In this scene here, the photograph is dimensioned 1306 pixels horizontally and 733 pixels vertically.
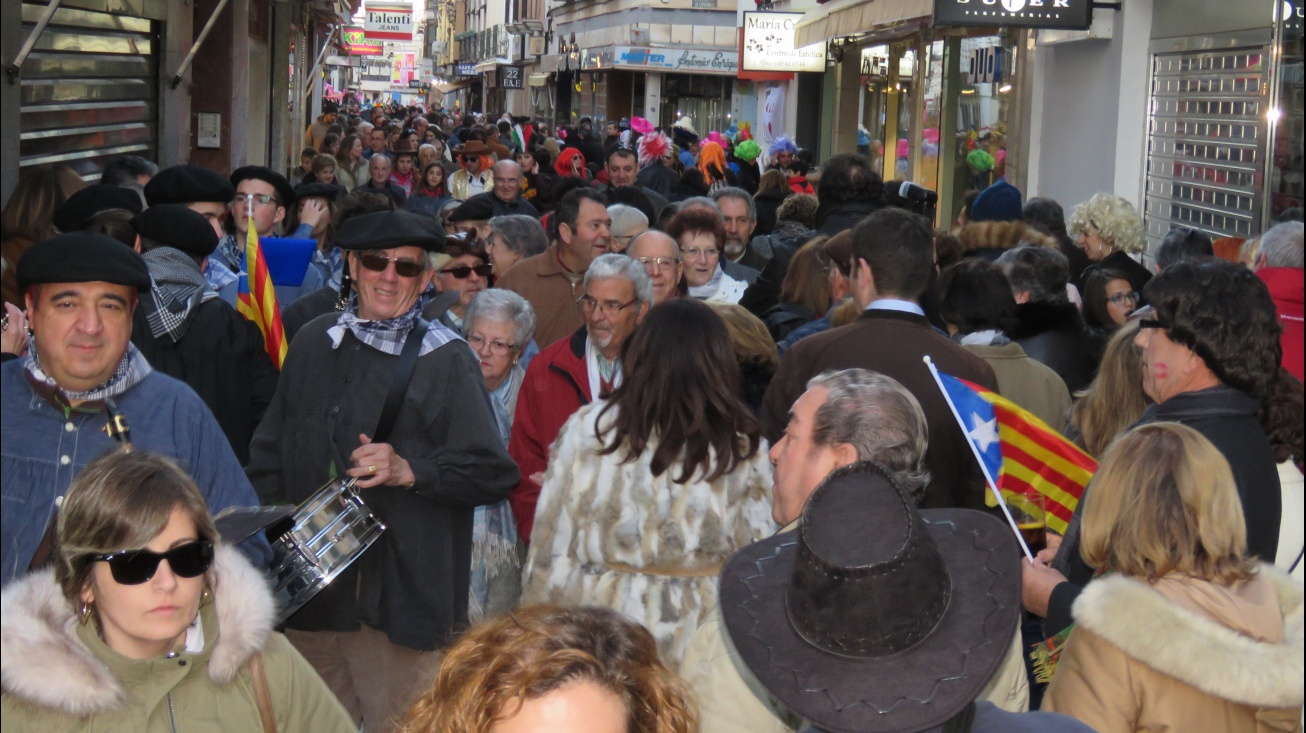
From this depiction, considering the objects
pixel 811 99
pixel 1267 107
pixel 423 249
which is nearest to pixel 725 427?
pixel 423 249

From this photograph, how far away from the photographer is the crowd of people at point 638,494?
2.16 metres

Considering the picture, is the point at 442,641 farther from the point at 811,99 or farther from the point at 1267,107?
the point at 811,99

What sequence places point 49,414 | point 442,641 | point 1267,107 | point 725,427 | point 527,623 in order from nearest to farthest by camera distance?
point 527,623 < point 49,414 < point 725,427 < point 442,641 < point 1267,107

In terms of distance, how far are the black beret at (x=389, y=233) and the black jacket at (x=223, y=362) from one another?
752 millimetres

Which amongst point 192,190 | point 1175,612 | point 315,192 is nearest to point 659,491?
point 1175,612

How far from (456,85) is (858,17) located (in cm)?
7536

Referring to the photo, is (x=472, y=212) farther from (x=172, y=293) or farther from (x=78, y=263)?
(x=78, y=263)

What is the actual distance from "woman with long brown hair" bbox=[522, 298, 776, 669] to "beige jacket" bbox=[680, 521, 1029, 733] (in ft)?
2.88

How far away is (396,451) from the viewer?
4.43 meters

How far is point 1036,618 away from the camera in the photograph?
467cm

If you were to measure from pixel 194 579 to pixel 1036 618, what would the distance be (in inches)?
111

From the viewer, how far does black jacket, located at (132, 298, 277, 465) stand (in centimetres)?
506

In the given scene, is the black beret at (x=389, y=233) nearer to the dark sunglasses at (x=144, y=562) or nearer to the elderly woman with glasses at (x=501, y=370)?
the elderly woman with glasses at (x=501, y=370)

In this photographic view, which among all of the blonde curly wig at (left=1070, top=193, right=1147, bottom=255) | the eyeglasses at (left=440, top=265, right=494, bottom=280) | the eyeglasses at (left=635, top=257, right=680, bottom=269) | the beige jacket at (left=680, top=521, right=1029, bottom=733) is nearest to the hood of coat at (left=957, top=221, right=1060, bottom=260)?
the blonde curly wig at (left=1070, top=193, right=1147, bottom=255)
